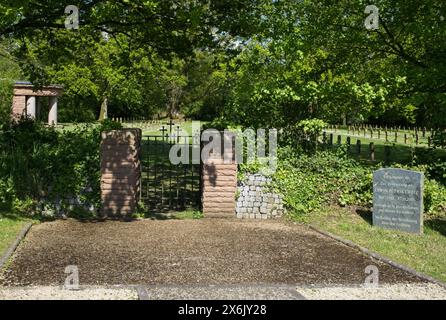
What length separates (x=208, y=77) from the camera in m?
56.7

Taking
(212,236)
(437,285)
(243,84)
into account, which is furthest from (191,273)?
(243,84)

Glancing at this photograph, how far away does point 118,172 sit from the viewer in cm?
1080

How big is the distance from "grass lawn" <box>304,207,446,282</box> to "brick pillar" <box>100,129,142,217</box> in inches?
158

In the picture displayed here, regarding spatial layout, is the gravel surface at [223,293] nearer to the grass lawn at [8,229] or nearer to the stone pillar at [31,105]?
the grass lawn at [8,229]

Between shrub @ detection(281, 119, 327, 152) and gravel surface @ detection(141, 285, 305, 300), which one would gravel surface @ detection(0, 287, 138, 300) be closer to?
gravel surface @ detection(141, 285, 305, 300)

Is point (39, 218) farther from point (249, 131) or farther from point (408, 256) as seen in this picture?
point (408, 256)

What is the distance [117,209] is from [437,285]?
6.79 m

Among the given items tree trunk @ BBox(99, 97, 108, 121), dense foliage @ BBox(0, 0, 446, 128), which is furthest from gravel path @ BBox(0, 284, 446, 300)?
tree trunk @ BBox(99, 97, 108, 121)

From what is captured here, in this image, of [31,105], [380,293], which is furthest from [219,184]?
[31,105]

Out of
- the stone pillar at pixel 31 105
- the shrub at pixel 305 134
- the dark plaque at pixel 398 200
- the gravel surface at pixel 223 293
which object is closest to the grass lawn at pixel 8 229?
the gravel surface at pixel 223 293

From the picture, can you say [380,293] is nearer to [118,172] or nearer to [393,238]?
[393,238]

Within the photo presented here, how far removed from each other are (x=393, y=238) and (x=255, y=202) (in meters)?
3.14

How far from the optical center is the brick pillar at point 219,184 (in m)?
11.0

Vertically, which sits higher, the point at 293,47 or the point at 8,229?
the point at 293,47
